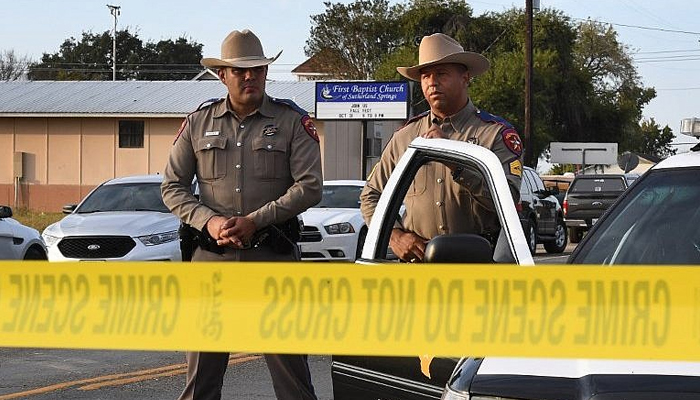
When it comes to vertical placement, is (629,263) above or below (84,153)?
above

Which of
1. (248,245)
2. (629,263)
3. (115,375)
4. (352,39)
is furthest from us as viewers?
(352,39)

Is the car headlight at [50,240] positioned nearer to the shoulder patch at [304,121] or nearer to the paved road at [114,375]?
the paved road at [114,375]

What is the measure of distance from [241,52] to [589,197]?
24.7 metres

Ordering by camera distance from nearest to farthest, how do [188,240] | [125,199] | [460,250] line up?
[460,250] → [188,240] → [125,199]

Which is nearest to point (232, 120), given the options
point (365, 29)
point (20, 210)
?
point (20, 210)

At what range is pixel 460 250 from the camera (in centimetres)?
421

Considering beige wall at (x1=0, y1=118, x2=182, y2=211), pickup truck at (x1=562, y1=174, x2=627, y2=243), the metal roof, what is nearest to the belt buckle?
pickup truck at (x1=562, y1=174, x2=627, y2=243)

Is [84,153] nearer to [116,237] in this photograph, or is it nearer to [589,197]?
[589,197]

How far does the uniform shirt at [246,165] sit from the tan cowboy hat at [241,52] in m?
0.18

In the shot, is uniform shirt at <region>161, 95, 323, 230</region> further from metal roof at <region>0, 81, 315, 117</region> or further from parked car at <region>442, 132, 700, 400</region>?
metal roof at <region>0, 81, 315, 117</region>

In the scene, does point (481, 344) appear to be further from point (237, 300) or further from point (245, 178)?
point (245, 178)

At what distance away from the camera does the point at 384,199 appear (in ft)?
17.0

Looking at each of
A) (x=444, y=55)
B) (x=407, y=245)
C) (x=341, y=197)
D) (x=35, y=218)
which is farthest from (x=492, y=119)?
(x=35, y=218)

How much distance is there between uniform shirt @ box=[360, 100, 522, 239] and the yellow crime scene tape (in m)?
0.98
